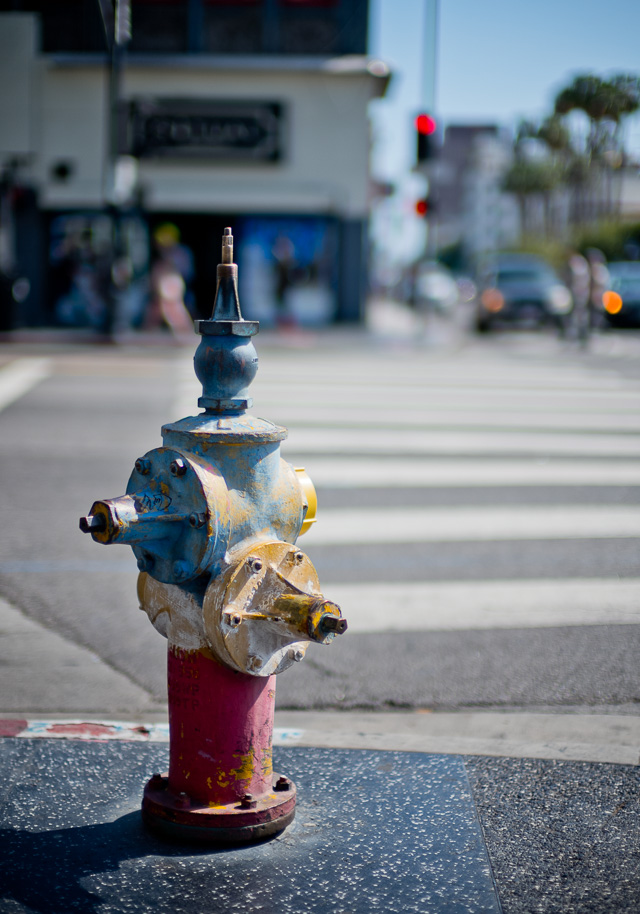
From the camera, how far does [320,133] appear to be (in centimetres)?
2397

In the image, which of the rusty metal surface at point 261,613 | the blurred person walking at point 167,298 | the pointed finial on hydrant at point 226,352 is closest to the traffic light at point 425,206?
the blurred person walking at point 167,298

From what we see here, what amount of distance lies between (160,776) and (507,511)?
14.5 feet

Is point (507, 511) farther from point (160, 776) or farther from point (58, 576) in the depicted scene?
→ point (160, 776)

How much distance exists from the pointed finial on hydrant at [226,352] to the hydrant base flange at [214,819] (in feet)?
3.30

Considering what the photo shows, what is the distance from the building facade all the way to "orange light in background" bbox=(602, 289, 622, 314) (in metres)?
7.04

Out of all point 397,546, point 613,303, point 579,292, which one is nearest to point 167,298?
point 579,292

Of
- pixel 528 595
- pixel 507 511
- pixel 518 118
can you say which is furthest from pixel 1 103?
pixel 518 118

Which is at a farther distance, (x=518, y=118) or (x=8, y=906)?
(x=518, y=118)

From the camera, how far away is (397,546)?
5.99 m

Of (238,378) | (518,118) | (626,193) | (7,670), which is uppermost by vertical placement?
(518,118)

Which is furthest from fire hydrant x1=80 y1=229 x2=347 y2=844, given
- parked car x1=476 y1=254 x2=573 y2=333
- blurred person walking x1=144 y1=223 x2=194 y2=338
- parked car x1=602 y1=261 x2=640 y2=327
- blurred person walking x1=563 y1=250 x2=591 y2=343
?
parked car x1=602 y1=261 x2=640 y2=327

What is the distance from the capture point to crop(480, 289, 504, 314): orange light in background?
26.1 m

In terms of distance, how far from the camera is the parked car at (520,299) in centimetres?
2592

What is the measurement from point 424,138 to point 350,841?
2016 cm
